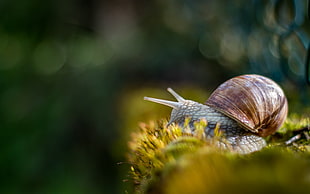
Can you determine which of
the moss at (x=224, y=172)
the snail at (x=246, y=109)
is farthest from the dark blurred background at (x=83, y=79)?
the moss at (x=224, y=172)

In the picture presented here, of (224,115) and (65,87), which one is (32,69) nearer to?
(65,87)

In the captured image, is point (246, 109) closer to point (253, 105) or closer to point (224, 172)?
point (253, 105)

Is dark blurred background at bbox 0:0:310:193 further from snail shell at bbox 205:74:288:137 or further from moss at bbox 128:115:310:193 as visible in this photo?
moss at bbox 128:115:310:193

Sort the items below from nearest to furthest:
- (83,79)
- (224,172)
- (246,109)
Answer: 1. (224,172)
2. (246,109)
3. (83,79)

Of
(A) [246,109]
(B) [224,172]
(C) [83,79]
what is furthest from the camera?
(C) [83,79]

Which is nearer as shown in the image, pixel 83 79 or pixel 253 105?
pixel 253 105

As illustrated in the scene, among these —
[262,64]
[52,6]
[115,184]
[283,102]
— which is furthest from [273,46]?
[52,6]

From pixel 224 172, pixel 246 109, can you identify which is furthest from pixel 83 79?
pixel 224 172

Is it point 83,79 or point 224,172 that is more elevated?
point 224,172
